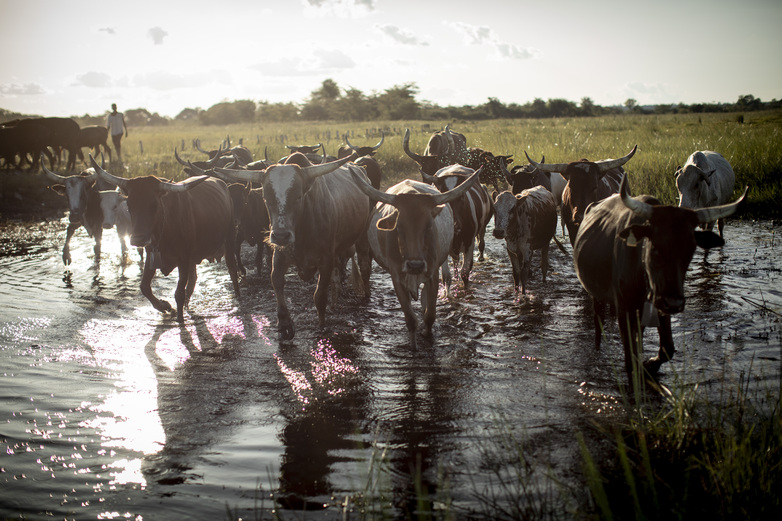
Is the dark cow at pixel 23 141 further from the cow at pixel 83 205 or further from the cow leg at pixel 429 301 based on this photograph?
the cow leg at pixel 429 301

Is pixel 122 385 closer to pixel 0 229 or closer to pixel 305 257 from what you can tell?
pixel 305 257

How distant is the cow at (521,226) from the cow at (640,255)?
253 cm

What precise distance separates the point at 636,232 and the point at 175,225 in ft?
Result: 18.2

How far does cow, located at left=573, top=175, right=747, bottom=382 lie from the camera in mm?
4250

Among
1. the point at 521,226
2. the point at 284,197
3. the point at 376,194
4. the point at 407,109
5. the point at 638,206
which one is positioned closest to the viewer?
the point at 638,206

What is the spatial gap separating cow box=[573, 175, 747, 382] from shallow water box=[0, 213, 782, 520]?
1.21 feet

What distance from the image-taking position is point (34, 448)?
15.3 feet

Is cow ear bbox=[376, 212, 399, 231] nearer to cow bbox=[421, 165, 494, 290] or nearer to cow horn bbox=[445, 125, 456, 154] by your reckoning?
cow bbox=[421, 165, 494, 290]

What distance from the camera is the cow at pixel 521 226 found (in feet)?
28.2

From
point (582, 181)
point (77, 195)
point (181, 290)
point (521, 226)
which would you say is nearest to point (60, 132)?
point (77, 195)

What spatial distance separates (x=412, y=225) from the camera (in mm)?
5965

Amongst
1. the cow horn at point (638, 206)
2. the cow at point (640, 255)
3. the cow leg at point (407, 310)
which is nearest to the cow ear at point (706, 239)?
the cow at point (640, 255)

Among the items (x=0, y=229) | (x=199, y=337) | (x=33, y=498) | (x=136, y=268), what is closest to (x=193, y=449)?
(x=33, y=498)

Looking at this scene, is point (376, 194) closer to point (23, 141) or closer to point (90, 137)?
point (23, 141)
